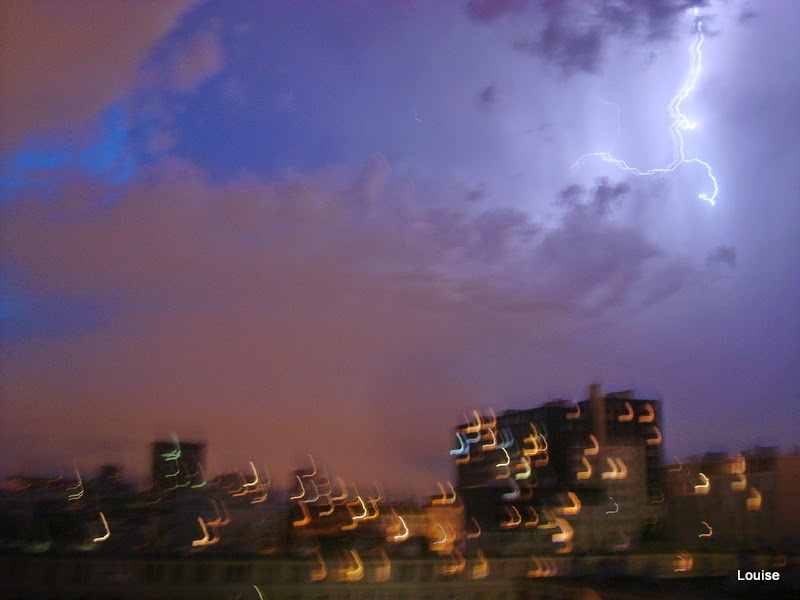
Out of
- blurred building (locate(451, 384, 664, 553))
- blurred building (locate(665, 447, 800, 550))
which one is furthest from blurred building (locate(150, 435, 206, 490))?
blurred building (locate(665, 447, 800, 550))

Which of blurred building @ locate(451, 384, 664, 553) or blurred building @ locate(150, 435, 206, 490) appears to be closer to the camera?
blurred building @ locate(451, 384, 664, 553)

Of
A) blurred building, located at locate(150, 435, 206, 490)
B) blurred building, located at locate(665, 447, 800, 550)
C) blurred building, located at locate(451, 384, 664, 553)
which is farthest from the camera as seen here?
blurred building, located at locate(150, 435, 206, 490)

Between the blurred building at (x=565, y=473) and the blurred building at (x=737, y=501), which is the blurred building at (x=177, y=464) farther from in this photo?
the blurred building at (x=737, y=501)

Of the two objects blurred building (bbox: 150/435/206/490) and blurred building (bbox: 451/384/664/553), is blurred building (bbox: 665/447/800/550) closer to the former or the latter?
blurred building (bbox: 451/384/664/553)

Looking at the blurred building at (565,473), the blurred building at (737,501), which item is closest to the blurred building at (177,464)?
the blurred building at (565,473)

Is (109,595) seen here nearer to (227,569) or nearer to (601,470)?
(227,569)

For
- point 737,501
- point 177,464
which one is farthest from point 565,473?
point 177,464

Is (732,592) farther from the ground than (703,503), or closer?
closer

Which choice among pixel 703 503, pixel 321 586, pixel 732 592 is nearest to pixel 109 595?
pixel 321 586
